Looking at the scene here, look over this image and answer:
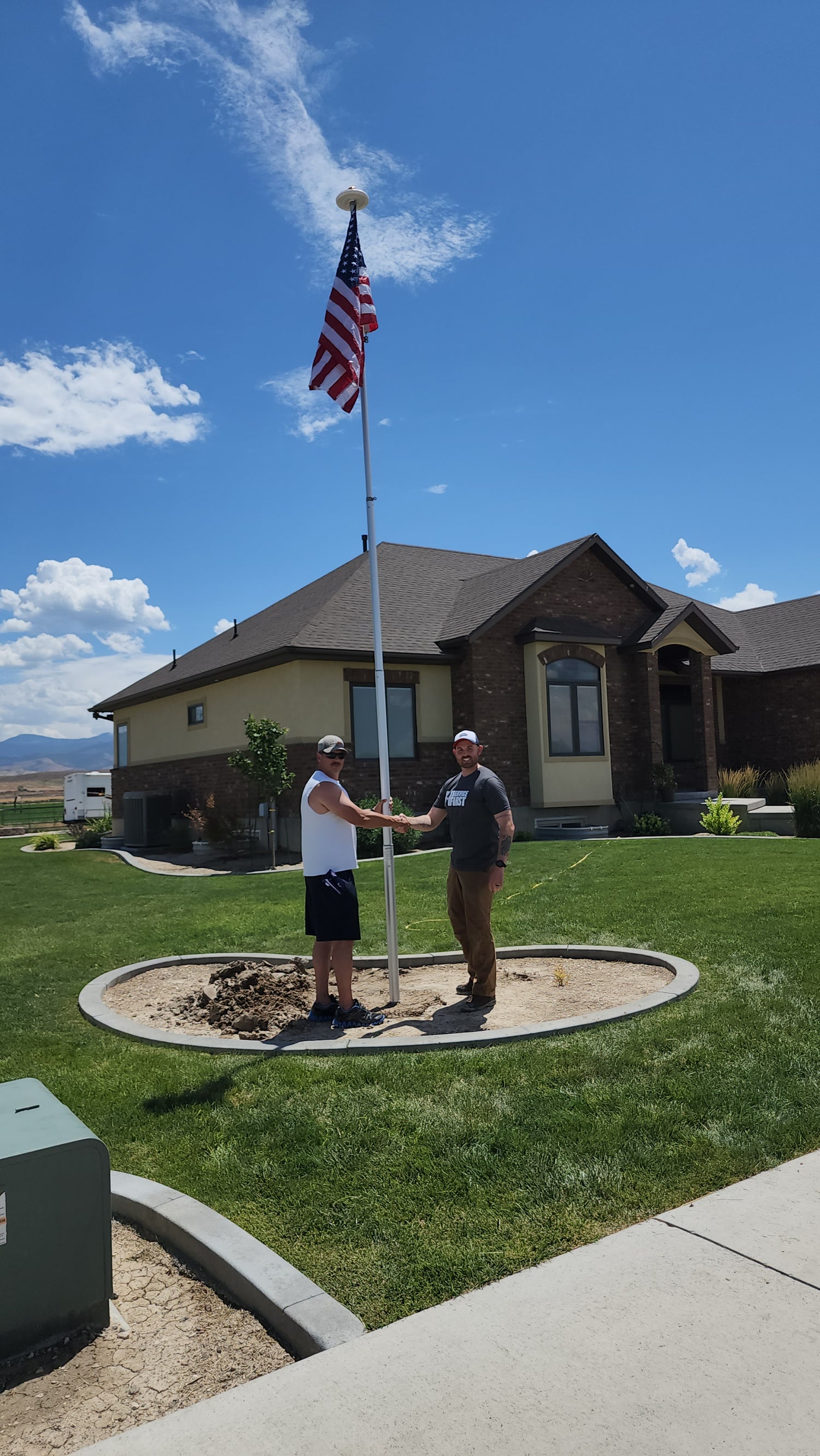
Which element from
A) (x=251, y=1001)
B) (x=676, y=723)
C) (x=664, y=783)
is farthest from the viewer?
(x=676, y=723)

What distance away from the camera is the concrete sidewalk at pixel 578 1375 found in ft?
8.13

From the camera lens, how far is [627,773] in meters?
23.1

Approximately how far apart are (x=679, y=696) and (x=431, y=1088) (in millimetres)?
23062

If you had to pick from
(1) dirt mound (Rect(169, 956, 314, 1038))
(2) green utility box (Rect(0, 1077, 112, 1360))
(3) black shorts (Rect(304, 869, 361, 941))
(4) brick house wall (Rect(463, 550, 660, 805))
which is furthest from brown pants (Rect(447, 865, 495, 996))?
(4) brick house wall (Rect(463, 550, 660, 805))

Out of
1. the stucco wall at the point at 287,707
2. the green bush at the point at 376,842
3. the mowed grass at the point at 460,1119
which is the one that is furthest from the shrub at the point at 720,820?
the mowed grass at the point at 460,1119

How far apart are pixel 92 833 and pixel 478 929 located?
2438 centimetres

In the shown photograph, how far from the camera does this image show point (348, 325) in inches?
291

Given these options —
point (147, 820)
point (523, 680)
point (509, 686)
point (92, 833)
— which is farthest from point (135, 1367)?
point (92, 833)

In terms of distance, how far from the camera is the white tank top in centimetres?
641

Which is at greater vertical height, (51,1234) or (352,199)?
(352,199)

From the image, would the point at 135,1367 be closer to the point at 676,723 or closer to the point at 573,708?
the point at 573,708

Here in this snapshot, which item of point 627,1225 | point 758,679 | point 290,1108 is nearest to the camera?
point 627,1225

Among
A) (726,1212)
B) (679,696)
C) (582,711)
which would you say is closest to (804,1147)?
(726,1212)

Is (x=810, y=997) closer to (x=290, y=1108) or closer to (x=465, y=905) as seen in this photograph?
(x=465, y=905)
